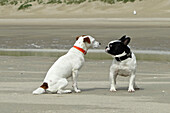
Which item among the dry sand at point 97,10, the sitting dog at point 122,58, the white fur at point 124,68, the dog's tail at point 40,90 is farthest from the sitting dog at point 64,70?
the dry sand at point 97,10

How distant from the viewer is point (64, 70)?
9.91 meters

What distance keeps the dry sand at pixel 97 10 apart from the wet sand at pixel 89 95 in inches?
1376

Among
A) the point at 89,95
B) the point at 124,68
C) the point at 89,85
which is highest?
the point at 124,68

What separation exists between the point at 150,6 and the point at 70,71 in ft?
155

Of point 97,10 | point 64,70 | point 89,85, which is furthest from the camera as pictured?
point 97,10

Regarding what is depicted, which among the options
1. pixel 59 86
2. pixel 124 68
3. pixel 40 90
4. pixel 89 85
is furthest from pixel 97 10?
pixel 40 90

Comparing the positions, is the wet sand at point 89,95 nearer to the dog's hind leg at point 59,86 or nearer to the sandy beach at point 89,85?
Answer: the sandy beach at point 89,85

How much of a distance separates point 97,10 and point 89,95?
49871 millimetres

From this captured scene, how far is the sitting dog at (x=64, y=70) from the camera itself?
384 inches

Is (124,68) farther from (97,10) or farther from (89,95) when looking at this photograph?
(97,10)

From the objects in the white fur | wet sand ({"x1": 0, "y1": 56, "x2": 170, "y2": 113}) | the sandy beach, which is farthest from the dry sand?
the white fur

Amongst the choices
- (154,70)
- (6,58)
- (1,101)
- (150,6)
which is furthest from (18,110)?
(150,6)

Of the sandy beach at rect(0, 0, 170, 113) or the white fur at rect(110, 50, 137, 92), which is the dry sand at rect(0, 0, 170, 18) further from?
the white fur at rect(110, 50, 137, 92)

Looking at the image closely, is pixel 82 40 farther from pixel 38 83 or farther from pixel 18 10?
pixel 18 10
